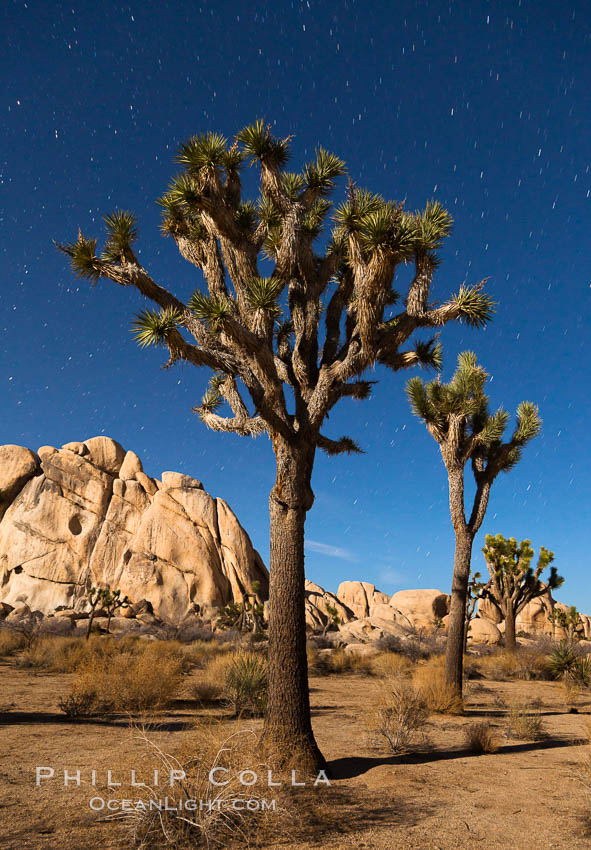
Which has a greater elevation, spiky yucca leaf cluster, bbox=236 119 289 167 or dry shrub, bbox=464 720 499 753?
spiky yucca leaf cluster, bbox=236 119 289 167

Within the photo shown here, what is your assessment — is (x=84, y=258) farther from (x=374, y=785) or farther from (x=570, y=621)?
(x=570, y=621)

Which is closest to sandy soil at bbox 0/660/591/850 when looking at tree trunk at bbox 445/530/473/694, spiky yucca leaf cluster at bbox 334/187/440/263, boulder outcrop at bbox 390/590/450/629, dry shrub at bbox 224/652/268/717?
dry shrub at bbox 224/652/268/717

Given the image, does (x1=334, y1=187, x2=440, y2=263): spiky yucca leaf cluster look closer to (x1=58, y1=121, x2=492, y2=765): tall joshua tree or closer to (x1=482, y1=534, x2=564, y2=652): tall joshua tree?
(x1=58, y1=121, x2=492, y2=765): tall joshua tree

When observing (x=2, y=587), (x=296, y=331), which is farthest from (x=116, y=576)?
(x=296, y=331)

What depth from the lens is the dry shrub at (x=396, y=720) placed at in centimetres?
707

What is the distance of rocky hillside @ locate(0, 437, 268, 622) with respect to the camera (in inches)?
1379

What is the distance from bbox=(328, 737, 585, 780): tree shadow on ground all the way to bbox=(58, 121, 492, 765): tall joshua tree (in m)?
0.54

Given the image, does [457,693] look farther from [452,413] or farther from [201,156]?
[201,156]

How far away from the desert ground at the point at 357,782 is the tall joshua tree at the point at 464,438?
304 cm

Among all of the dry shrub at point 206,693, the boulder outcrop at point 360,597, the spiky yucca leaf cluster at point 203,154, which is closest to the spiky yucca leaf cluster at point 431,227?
the spiky yucca leaf cluster at point 203,154

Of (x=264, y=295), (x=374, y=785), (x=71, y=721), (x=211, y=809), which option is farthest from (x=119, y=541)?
(x=211, y=809)

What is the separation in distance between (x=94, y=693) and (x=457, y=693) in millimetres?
6907

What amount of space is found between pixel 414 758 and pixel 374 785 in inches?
65.0

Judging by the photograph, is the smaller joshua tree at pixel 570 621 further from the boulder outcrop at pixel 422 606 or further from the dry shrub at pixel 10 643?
the dry shrub at pixel 10 643
